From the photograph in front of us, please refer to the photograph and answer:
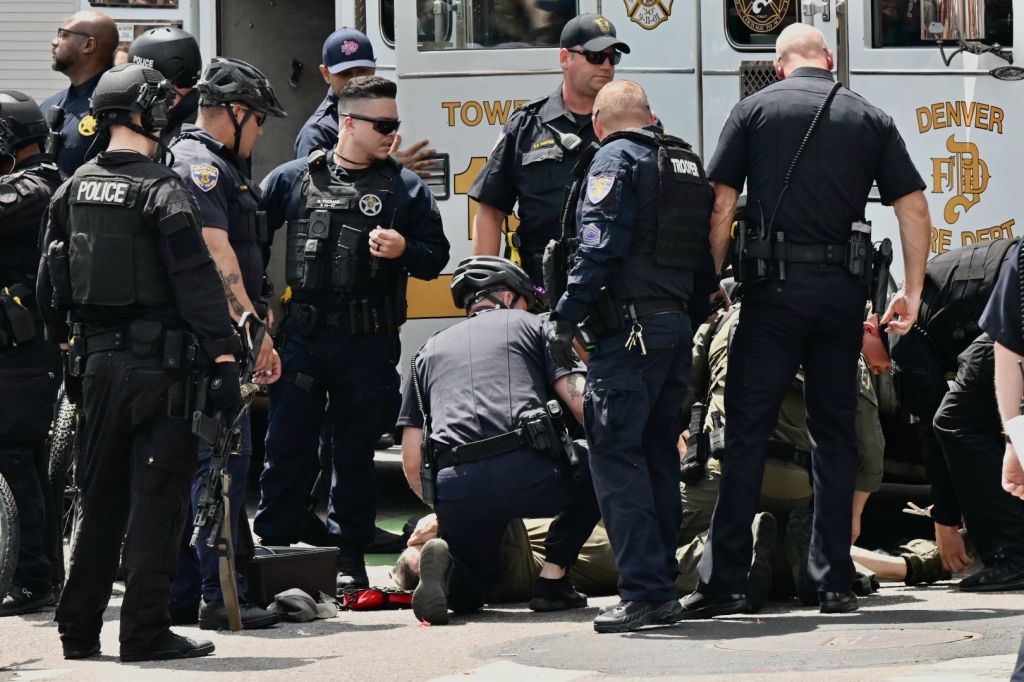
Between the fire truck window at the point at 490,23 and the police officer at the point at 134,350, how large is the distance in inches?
120

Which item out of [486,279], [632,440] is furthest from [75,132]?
[632,440]

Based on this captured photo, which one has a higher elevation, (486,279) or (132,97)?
(132,97)

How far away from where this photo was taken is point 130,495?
20.3ft

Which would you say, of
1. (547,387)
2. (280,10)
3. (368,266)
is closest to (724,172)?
(547,387)

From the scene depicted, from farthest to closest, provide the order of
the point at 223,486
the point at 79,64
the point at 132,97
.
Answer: the point at 79,64, the point at 223,486, the point at 132,97

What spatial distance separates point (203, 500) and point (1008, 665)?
106 inches

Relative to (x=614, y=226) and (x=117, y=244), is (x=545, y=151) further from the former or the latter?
(x=117, y=244)

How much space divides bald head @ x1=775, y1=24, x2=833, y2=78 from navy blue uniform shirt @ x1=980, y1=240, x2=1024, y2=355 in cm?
238

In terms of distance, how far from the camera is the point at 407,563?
7422 mm

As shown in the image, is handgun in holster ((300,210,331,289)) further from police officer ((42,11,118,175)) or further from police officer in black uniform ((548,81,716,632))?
police officer in black uniform ((548,81,716,632))

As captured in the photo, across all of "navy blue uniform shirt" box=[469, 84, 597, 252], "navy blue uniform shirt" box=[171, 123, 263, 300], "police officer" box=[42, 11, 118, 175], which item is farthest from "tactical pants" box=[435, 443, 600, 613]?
"police officer" box=[42, 11, 118, 175]

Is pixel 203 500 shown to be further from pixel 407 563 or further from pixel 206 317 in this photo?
pixel 407 563

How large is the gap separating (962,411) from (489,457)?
1.97 m

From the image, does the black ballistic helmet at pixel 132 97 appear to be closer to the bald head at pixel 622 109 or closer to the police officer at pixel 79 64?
the bald head at pixel 622 109
